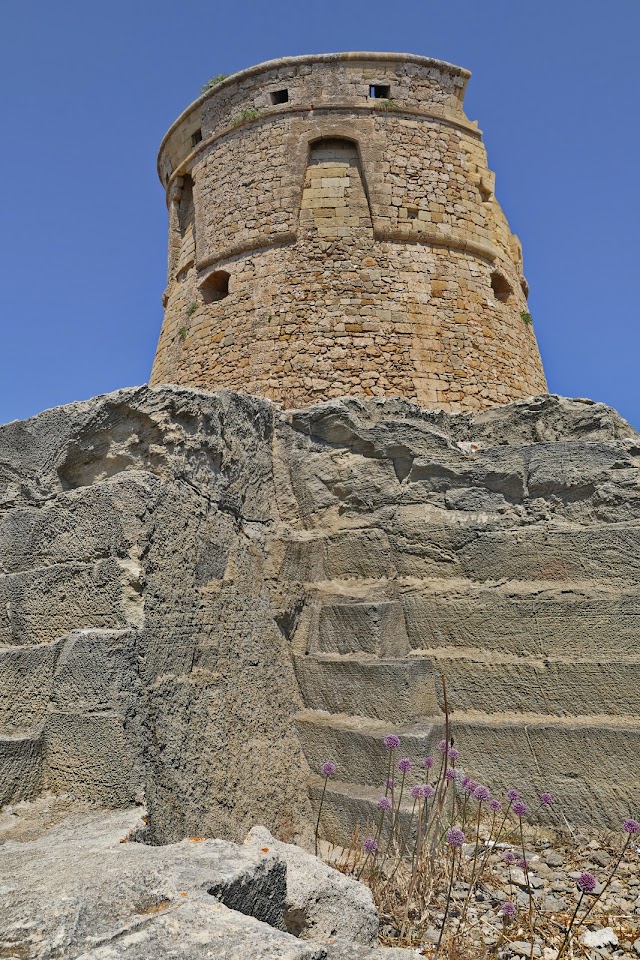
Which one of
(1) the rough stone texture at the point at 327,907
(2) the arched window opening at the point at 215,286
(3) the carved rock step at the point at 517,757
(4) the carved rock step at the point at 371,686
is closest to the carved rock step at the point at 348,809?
(3) the carved rock step at the point at 517,757

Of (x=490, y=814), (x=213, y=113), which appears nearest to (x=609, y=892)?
(x=490, y=814)

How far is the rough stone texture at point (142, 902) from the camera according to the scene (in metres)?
1.66

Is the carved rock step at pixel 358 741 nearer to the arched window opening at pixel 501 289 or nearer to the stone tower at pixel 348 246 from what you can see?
the stone tower at pixel 348 246

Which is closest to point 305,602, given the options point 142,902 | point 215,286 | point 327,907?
point 327,907

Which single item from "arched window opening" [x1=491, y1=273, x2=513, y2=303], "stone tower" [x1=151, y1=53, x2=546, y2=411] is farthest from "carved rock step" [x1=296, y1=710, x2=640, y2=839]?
"arched window opening" [x1=491, y1=273, x2=513, y2=303]

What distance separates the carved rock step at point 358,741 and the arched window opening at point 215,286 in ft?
21.6

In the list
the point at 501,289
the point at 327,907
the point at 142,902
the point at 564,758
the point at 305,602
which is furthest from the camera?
the point at 501,289

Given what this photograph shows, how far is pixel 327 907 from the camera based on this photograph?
2344 mm

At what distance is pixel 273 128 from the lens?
8.89 metres

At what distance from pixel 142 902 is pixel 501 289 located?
920cm

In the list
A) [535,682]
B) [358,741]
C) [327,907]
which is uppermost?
[535,682]

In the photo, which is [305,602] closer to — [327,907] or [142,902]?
[327,907]

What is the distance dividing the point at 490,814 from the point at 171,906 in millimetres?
2487

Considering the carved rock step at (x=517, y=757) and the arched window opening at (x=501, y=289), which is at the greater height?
the arched window opening at (x=501, y=289)
